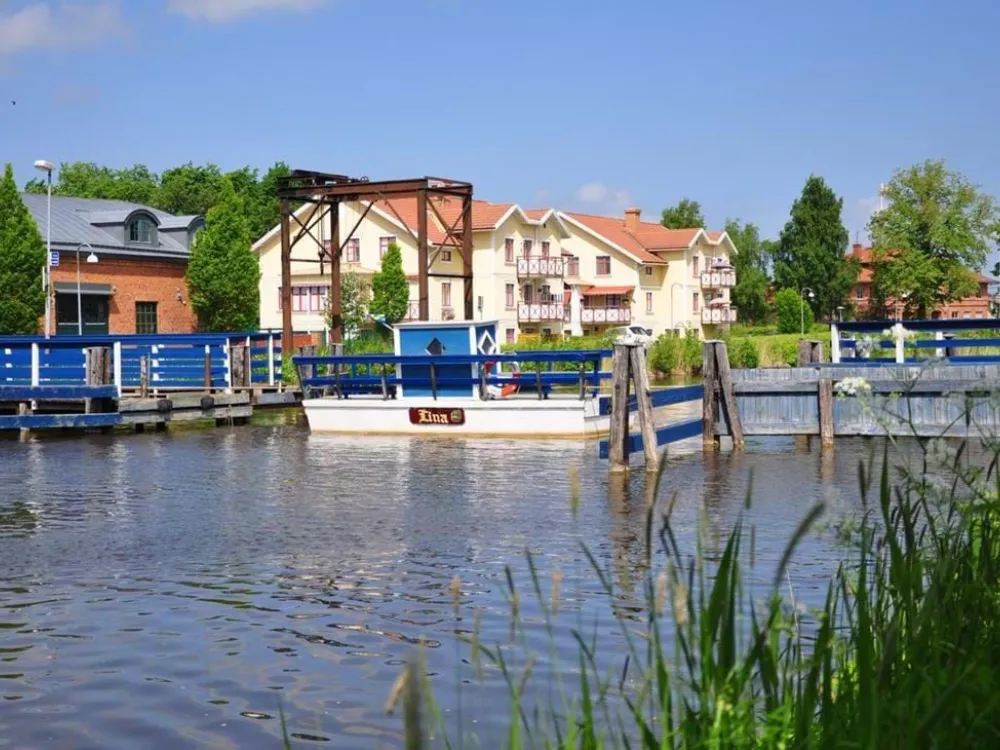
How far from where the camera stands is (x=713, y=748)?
11.2 feet

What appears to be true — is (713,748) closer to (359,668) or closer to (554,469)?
(359,668)

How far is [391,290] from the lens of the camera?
218 ft

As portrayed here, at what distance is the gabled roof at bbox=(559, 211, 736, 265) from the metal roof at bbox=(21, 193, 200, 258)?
26861mm

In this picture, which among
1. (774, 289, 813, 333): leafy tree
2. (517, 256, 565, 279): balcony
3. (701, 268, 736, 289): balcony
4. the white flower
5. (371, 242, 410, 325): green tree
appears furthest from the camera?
(701, 268, 736, 289): balcony

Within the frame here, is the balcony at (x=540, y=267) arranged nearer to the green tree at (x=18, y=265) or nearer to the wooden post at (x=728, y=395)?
the green tree at (x=18, y=265)

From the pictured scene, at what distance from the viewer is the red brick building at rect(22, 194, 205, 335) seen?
205ft

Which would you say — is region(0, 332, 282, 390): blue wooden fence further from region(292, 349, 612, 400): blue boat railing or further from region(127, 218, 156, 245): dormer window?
region(127, 218, 156, 245): dormer window

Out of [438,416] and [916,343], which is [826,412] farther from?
[438,416]

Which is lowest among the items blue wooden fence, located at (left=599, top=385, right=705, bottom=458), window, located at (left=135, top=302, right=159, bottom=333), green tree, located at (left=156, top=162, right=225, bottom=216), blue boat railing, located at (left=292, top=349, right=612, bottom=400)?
blue wooden fence, located at (left=599, top=385, right=705, bottom=458)

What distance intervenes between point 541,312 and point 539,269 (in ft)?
8.31

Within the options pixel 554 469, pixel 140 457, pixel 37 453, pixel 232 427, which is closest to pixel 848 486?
pixel 554 469

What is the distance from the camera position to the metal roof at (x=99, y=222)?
211 feet

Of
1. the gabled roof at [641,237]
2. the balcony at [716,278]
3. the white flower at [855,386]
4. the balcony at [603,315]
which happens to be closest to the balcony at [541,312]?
the balcony at [603,315]

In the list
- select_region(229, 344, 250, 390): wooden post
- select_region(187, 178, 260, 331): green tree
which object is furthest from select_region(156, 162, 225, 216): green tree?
select_region(229, 344, 250, 390): wooden post
